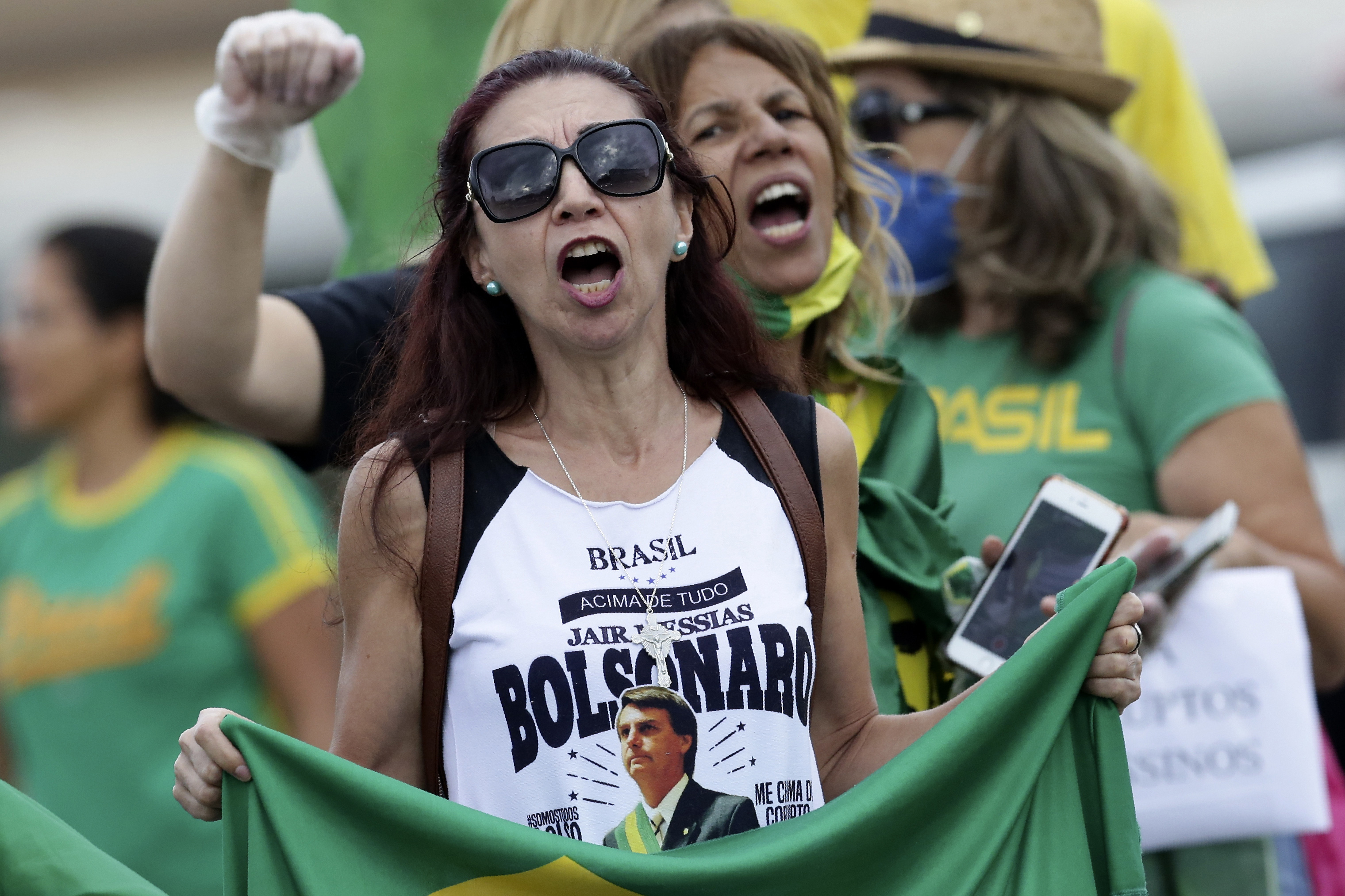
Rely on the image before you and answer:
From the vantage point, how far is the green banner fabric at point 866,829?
194 cm

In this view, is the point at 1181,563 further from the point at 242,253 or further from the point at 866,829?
the point at 242,253

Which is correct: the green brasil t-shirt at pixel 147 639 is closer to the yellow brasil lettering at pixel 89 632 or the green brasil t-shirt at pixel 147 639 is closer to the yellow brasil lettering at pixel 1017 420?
the yellow brasil lettering at pixel 89 632

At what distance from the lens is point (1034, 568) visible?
2.66m

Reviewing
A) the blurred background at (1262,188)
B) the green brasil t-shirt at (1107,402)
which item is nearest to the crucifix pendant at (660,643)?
the green brasil t-shirt at (1107,402)

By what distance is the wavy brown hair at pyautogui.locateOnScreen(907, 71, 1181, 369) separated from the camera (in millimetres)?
3479

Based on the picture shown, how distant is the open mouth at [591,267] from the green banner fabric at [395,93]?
1.38 m

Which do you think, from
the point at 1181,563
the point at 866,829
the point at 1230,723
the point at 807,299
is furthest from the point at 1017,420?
the point at 866,829

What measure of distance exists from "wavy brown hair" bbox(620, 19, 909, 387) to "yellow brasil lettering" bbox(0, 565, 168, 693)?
1.81 m

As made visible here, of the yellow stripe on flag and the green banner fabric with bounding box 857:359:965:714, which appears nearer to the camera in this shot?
the yellow stripe on flag

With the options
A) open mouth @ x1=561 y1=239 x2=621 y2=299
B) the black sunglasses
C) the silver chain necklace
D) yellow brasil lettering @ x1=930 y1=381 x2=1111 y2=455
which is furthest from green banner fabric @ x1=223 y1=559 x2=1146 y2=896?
the black sunglasses

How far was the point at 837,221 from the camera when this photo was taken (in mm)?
2980

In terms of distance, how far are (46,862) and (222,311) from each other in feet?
3.24

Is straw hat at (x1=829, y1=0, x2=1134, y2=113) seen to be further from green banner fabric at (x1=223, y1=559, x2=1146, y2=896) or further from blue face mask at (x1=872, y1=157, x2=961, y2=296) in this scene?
green banner fabric at (x1=223, y1=559, x2=1146, y2=896)

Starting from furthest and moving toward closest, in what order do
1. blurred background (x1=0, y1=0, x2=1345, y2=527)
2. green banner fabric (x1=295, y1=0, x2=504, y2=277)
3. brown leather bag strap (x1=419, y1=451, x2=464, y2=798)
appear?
blurred background (x1=0, y1=0, x2=1345, y2=527)
green banner fabric (x1=295, y1=0, x2=504, y2=277)
brown leather bag strap (x1=419, y1=451, x2=464, y2=798)
